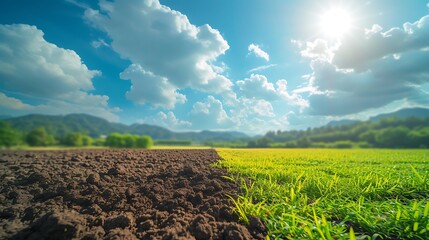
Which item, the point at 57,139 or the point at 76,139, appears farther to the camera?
the point at 57,139

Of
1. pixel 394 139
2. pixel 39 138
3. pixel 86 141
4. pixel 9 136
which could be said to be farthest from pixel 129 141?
pixel 394 139

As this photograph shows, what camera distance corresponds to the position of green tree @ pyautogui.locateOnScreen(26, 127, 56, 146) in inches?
1784

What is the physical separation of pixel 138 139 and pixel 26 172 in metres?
40.6

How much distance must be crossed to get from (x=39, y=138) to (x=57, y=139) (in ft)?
12.7

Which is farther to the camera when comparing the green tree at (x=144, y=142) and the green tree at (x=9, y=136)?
the green tree at (x=144, y=142)

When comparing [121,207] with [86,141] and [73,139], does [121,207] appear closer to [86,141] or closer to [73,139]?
[73,139]

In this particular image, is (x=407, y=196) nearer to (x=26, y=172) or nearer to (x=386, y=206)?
(x=386, y=206)

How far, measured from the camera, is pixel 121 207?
3.07 meters

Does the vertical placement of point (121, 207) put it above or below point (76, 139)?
above

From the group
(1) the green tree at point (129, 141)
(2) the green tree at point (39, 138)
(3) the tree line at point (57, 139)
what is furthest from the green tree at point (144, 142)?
(2) the green tree at point (39, 138)

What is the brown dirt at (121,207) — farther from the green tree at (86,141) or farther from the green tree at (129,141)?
the green tree at (86,141)

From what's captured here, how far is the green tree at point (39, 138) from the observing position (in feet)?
149

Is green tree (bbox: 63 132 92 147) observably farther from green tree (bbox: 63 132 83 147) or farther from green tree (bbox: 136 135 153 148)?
green tree (bbox: 136 135 153 148)

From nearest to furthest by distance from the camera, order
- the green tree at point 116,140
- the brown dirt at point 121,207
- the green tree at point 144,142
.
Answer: the brown dirt at point 121,207
the green tree at point 144,142
the green tree at point 116,140
